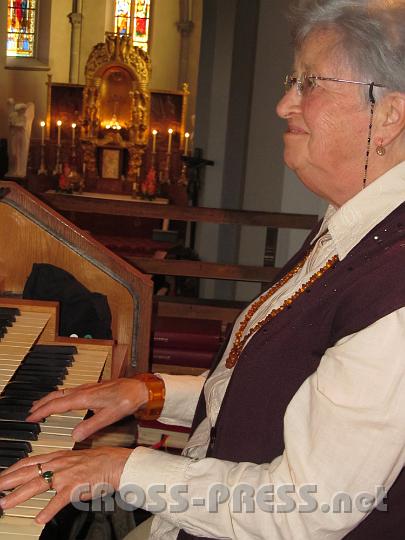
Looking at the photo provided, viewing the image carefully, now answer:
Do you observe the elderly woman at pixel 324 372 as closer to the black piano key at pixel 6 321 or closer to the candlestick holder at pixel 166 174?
the black piano key at pixel 6 321

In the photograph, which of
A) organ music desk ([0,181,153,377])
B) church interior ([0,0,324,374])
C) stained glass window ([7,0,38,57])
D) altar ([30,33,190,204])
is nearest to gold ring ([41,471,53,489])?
church interior ([0,0,324,374])

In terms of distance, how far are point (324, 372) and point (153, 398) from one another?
685mm

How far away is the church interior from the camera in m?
2.42

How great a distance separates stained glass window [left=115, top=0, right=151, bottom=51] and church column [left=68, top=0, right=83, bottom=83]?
1134 mm

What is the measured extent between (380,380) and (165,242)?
37.9 feet

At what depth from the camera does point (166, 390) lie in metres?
1.82

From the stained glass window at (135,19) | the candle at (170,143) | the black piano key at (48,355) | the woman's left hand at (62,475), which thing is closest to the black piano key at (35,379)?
the black piano key at (48,355)

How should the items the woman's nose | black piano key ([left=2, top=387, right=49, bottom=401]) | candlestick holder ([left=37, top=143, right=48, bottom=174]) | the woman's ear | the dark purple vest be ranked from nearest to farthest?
the dark purple vest → the woman's ear → the woman's nose → black piano key ([left=2, top=387, right=49, bottom=401]) → candlestick holder ([left=37, top=143, right=48, bottom=174])

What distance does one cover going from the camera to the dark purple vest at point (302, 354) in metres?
1.24

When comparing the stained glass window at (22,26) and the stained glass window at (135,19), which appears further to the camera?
the stained glass window at (135,19)

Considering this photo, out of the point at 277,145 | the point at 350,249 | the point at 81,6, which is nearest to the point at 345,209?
the point at 350,249

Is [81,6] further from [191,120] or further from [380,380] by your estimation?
[380,380]

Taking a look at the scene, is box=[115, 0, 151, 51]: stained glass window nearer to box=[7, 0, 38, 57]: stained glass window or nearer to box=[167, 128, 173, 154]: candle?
box=[7, 0, 38, 57]: stained glass window

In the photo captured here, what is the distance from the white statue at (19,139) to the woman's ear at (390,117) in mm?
15032
